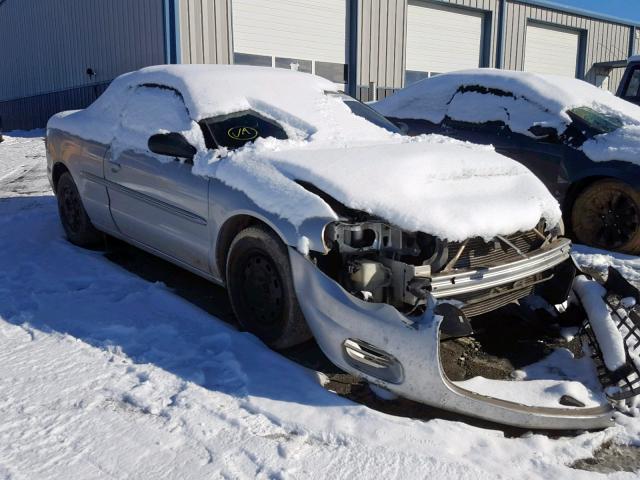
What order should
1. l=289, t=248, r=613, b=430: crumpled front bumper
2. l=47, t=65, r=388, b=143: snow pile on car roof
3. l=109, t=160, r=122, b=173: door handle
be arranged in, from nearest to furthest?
l=289, t=248, r=613, b=430: crumpled front bumper
l=47, t=65, r=388, b=143: snow pile on car roof
l=109, t=160, r=122, b=173: door handle

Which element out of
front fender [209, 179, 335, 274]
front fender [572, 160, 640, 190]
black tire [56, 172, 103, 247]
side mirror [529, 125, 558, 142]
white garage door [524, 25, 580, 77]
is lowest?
black tire [56, 172, 103, 247]

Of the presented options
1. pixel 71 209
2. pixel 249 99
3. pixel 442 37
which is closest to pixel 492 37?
pixel 442 37

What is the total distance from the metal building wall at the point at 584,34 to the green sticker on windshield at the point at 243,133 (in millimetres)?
17085

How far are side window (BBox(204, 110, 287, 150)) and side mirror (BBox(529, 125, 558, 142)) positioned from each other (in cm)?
317

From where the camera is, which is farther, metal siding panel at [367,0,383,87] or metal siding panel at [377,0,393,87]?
metal siding panel at [377,0,393,87]

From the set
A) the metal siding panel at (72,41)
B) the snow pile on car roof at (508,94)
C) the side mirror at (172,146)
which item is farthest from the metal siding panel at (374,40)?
the side mirror at (172,146)

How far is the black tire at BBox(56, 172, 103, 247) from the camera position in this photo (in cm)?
510

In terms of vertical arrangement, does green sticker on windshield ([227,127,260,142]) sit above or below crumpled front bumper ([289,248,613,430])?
above

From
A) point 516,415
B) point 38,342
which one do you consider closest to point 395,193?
point 516,415

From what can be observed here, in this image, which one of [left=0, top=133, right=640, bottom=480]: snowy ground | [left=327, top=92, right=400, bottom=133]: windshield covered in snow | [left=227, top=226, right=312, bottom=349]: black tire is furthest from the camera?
[left=327, top=92, right=400, bottom=133]: windshield covered in snow

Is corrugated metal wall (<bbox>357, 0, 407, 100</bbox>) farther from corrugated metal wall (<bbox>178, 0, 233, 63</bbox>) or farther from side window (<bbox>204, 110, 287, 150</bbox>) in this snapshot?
side window (<bbox>204, 110, 287, 150</bbox>)

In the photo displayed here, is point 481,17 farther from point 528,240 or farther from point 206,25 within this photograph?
point 528,240

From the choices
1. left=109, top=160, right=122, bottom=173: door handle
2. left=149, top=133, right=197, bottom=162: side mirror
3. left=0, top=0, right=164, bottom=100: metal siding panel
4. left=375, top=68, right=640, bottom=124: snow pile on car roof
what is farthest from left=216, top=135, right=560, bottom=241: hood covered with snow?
left=0, top=0, right=164, bottom=100: metal siding panel

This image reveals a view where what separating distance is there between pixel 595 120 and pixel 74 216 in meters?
5.06
